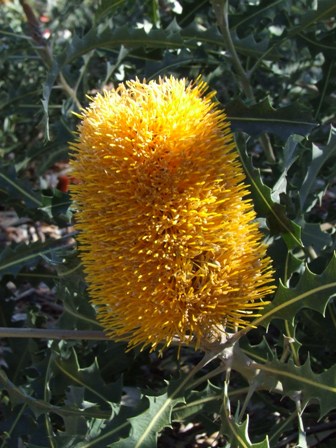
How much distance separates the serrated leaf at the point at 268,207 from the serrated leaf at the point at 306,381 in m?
0.32

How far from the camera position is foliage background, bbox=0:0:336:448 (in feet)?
5.98

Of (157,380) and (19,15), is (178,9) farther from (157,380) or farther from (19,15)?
(19,15)

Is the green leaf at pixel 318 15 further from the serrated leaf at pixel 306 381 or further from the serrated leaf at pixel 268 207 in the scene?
the serrated leaf at pixel 306 381

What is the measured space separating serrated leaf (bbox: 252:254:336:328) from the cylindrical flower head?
15 centimetres

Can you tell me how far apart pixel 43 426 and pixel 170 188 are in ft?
3.47

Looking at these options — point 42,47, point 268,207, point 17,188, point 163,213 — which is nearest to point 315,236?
point 268,207

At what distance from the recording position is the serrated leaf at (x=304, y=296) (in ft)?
5.56

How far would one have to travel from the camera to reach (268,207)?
189cm

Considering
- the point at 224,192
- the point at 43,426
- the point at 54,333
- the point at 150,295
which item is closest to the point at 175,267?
the point at 150,295

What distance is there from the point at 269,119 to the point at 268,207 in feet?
1.05

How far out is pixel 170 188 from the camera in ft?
4.92

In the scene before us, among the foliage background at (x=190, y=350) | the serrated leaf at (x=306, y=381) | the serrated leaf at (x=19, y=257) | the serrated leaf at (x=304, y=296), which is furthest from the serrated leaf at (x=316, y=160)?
the serrated leaf at (x=19, y=257)

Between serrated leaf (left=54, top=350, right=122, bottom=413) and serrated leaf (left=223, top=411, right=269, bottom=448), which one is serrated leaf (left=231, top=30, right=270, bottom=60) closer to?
serrated leaf (left=54, top=350, right=122, bottom=413)

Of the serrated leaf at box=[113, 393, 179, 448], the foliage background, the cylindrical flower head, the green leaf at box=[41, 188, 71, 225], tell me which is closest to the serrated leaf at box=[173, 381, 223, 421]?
the foliage background
